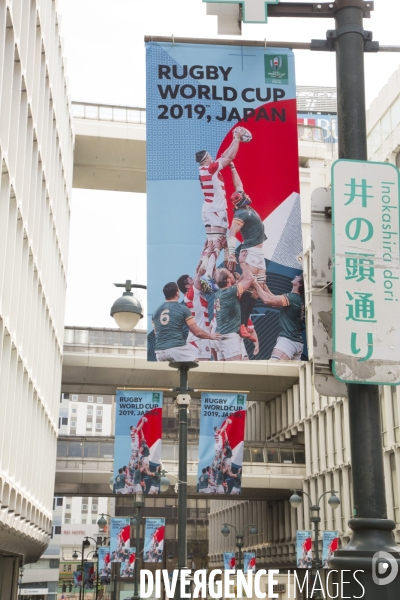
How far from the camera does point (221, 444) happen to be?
2141cm

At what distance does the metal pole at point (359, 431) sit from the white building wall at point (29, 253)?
44.3ft

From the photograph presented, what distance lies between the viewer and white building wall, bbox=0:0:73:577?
2091 cm

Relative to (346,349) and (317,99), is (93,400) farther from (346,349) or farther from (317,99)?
(346,349)

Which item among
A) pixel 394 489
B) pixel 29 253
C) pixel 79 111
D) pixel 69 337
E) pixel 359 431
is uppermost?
pixel 79 111

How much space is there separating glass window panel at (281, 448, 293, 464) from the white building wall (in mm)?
19140

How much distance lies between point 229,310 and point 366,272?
8.09 ft

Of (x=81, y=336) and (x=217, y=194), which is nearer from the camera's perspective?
(x=217, y=194)

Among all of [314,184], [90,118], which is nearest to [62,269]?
[90,118]

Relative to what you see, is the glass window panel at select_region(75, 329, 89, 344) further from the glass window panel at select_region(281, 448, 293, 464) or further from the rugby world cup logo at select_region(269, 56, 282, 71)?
the rugby world cup logo at select_region(269, 56, 282, 71)

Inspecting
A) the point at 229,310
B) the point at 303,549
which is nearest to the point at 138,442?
the point at 229,310

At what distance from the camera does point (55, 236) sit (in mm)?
36188

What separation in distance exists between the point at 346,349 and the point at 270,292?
234 centimetres

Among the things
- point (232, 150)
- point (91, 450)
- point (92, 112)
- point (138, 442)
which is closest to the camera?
point (232, 150)

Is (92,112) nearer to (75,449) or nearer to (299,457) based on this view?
(75,449)
